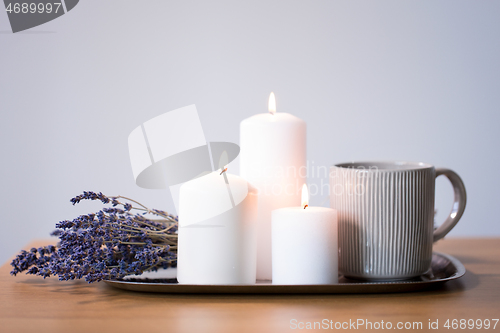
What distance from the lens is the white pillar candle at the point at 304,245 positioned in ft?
1.58

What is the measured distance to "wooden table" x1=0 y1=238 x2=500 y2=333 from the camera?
406mm

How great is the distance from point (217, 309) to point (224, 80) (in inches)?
49.8

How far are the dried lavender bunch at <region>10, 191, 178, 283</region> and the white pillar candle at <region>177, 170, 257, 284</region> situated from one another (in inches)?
2.1

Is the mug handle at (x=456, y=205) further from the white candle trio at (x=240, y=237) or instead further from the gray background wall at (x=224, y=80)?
the gray background wall at (x=224, y=80)

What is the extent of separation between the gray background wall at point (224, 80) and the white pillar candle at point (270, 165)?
1088 mm

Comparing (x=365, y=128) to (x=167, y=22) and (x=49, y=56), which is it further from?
(x=49, y=56)

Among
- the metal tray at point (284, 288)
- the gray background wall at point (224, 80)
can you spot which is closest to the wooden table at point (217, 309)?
the metal tray at point (284, 288)

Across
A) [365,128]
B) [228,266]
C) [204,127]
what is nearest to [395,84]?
[365,128]

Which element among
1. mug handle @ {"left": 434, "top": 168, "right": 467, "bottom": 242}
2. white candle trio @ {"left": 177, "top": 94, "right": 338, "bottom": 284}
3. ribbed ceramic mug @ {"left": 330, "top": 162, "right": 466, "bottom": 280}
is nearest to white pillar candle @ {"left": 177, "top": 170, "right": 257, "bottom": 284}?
white candle trio @ {"left": 177, "top": 94, "right": 338, "bottom": 284}

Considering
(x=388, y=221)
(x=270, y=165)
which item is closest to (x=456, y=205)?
(x=388, y=221)

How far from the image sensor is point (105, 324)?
16.1 inches

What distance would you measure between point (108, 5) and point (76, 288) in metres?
1.28

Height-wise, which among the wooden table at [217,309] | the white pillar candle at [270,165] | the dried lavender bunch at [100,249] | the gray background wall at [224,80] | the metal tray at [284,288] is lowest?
the wooden table at [217,309]

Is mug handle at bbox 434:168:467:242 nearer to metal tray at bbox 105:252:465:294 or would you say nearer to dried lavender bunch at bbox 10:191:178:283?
metal tray at bbox 105:252:465:294
